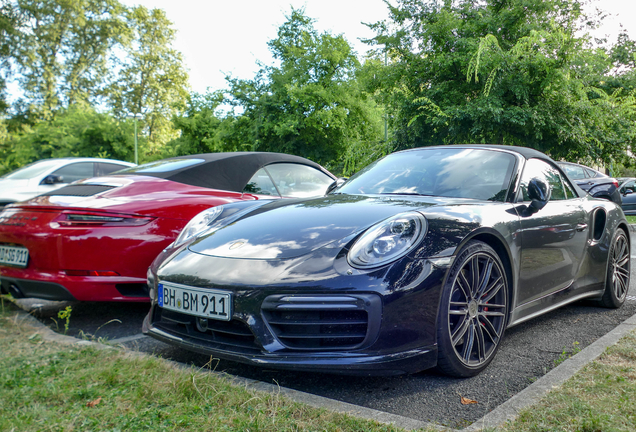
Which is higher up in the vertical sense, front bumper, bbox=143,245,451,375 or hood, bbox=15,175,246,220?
hood, bbox=15,175,246,220

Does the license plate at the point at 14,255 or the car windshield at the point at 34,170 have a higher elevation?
the car windshield at the point at 34,170

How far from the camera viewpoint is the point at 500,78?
14.6m

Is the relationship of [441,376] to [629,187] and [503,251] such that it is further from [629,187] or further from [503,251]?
[629,187]

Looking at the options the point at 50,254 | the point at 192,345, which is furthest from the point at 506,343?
the point at 50,254

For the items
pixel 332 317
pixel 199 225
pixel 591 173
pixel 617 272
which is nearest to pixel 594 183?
pixel 591 173

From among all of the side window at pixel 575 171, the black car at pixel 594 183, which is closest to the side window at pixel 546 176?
the black car at pixel 594 183

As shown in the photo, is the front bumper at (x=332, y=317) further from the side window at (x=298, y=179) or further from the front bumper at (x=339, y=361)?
the side window at (x=298, y=179)

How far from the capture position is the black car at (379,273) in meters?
2.32

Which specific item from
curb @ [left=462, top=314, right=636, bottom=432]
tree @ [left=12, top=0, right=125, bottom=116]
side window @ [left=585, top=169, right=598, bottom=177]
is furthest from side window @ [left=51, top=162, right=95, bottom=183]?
tree @ [left=12, top=0, right=125, bottom=116]

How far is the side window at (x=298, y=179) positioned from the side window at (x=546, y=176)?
196 centimetres

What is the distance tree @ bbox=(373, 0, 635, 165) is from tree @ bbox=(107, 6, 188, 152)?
26490 millimetres

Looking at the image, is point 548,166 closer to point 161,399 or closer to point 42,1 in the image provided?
point 161,399

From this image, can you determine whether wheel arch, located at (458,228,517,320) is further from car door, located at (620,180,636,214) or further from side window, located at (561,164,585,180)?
car door, located at (620,180,636,214)

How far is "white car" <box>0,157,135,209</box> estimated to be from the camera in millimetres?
7816
